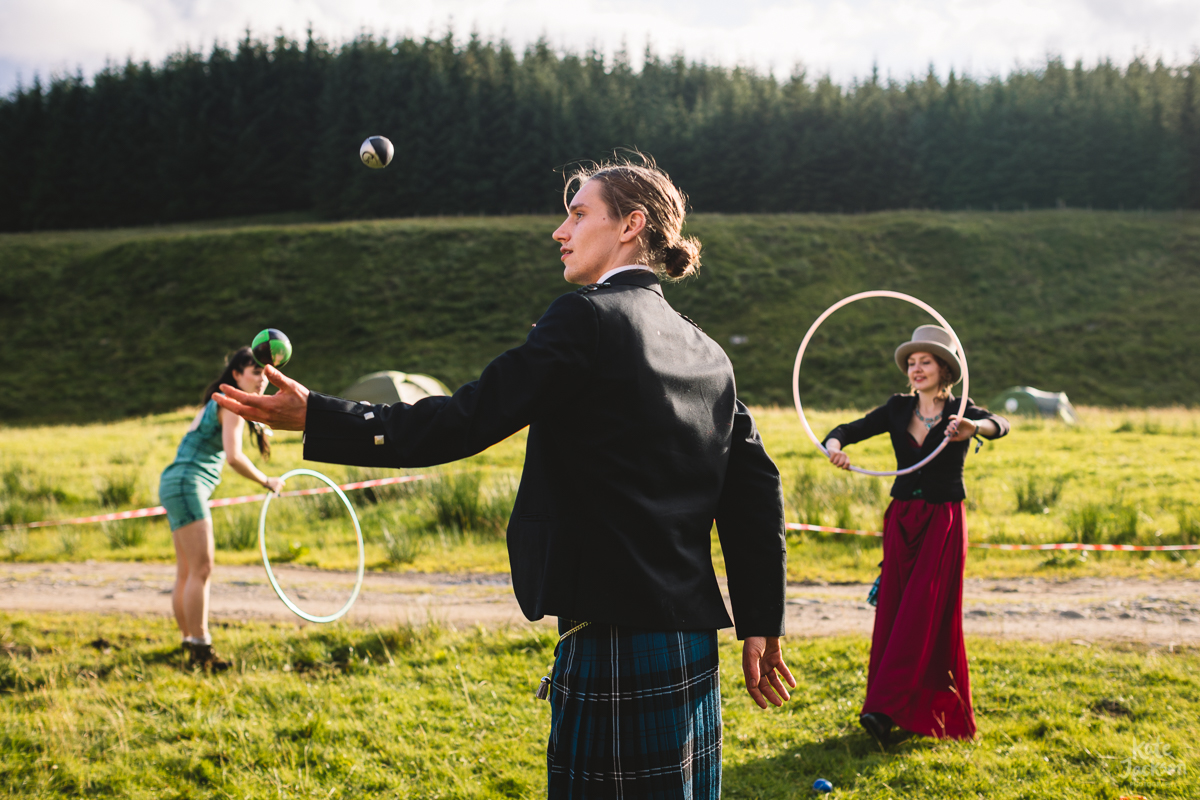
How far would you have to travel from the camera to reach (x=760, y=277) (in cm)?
4391

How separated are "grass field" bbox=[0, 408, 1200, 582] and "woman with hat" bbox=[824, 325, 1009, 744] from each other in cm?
404

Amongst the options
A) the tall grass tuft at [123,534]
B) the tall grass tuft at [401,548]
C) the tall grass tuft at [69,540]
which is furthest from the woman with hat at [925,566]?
the tall grass tuft at [69,540]

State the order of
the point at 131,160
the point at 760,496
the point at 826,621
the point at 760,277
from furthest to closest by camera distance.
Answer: the point at 131,160 < the point at 760,277 < the point at 826,621 < the point at 760,496

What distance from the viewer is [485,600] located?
8125 mm

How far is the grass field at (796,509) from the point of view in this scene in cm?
952

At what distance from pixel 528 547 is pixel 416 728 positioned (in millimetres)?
3422

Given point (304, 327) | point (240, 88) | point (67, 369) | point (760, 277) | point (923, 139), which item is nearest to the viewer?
point (67, 369)

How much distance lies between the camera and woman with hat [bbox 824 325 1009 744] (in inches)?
179

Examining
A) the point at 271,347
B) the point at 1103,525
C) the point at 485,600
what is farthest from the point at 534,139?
the point at 271,347

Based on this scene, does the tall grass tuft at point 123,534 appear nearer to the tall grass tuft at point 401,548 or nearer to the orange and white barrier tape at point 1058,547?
the tall grass tuft at point 401,548

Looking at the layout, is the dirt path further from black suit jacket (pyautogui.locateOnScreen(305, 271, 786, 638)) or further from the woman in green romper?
black suit jacket (pyautogui.locateOnScreen(305, 271, 786, 638))

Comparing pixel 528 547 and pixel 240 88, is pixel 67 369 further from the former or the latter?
pixel 240 88

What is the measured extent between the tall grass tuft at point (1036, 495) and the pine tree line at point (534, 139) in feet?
158

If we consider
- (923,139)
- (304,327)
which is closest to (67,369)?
(304,327)
